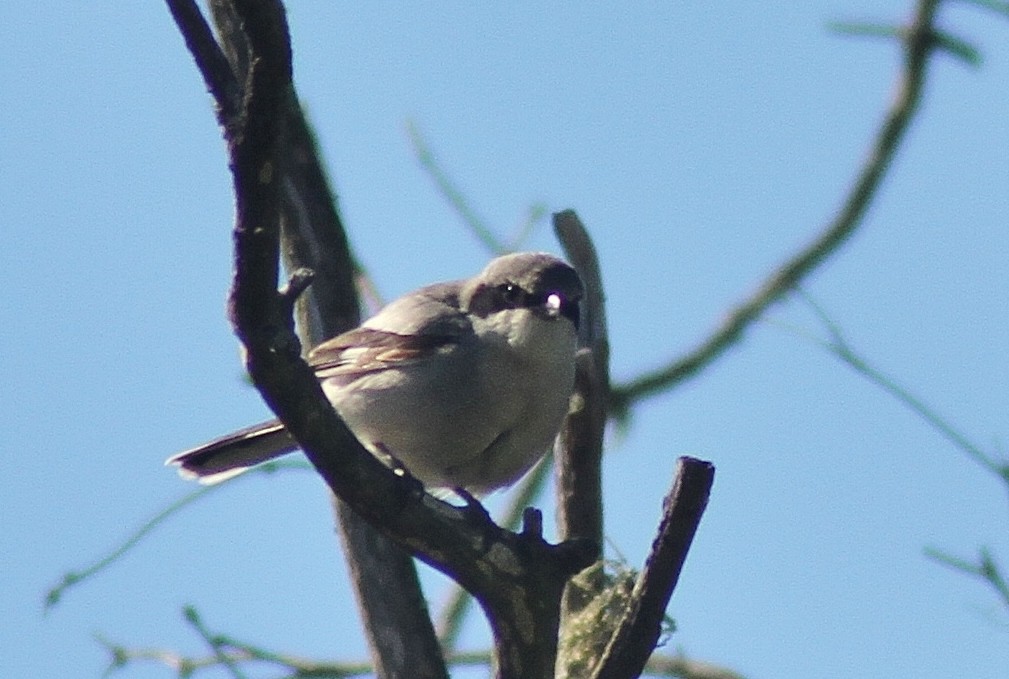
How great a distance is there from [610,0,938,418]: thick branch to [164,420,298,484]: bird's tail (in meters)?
1.93

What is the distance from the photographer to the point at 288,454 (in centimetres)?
571

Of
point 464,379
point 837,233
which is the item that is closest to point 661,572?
point 464,379

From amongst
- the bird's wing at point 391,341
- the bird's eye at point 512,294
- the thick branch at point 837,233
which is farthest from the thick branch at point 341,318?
the thick branch at point 837,233

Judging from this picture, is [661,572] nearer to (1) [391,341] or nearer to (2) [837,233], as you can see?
(1) [391,341]

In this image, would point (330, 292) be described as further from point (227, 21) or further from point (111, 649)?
point (111, 649)

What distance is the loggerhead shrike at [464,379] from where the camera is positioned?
5020 millimetres

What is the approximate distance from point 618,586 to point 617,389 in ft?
7.07

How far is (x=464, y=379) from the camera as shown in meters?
5.09

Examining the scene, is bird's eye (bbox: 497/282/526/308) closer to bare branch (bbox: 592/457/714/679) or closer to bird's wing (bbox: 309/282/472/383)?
bird's wing (bbox: 309/282/472/383)

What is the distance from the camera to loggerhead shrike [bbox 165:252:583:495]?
502cm

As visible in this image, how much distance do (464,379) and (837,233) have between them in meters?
2.04

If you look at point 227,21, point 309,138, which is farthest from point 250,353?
point 309,138

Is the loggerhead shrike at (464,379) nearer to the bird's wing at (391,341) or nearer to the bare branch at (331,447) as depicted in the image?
the bird's wing at (391,341)

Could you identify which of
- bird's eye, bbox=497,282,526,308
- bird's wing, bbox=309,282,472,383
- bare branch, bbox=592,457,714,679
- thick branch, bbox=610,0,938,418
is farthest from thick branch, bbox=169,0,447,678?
thick branch, bbox=610,0,938,418
